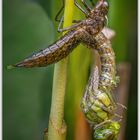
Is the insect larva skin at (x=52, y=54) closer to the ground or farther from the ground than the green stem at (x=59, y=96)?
farther from the ground

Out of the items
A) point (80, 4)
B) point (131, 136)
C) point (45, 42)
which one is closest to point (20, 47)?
point (45, 42)

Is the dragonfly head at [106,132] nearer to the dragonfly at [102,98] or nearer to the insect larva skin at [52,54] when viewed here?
the dragonfly at [102,98]

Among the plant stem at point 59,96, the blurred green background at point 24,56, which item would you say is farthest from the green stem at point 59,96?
the blurred green background at point 24,56

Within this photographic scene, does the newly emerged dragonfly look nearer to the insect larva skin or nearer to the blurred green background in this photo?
the insect larva skin

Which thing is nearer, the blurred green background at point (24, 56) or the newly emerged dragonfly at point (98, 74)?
the newly emerged dragonfly at point (98, 74)

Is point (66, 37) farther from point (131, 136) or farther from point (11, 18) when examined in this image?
point (131, 136)

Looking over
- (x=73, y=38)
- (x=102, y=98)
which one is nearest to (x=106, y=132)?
(x=102, y=98)
